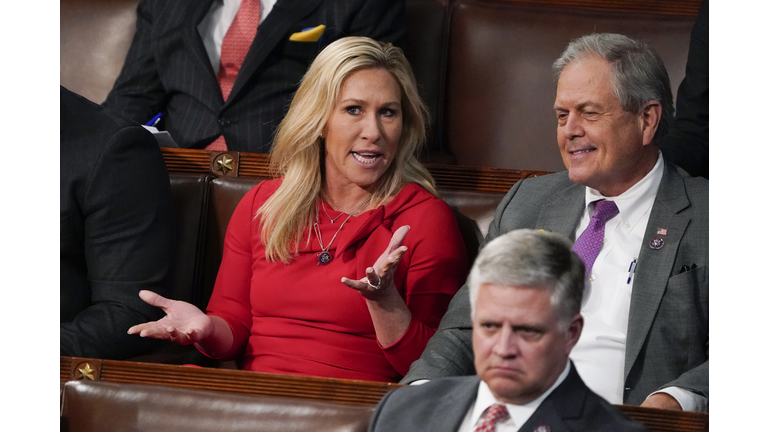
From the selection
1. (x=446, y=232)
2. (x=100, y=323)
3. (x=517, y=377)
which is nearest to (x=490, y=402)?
(x=517, y=377)

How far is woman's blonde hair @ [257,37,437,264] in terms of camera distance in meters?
1.23

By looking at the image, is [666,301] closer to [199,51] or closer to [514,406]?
[514,406]

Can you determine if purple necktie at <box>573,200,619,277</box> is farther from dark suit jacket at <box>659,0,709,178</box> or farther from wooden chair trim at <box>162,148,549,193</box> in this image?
wooden chair trim at <box>162,148,549,193</box>

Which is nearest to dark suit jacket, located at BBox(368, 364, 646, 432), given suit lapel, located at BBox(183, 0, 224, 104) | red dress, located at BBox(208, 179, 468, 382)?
red dress, located at BBox(208, 179, 468, 382)

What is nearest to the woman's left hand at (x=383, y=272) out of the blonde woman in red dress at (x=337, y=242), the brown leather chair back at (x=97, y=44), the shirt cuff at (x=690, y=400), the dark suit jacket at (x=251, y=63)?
the blonde woman in red dress at (x=337, y=242)

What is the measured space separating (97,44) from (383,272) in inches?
51.5

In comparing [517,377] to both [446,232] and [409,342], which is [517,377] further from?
[446,232]

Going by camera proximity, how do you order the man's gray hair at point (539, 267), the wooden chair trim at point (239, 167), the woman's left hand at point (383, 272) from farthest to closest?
the wooden chair trim at point (239, 167)
the woman's left hand at point (383, 272)
the man's gray hair at point (539, 267)

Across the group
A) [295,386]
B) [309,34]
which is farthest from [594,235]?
[309,34]

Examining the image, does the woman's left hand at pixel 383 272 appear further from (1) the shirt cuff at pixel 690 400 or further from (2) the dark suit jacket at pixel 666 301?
(1) the shirt cuff at pixel 690 400

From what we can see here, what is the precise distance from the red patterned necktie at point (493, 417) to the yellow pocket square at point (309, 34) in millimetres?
1072

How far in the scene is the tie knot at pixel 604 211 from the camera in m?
0.86

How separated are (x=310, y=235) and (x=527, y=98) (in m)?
0.73

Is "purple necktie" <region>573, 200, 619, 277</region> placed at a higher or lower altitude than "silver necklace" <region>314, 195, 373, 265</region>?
higher
